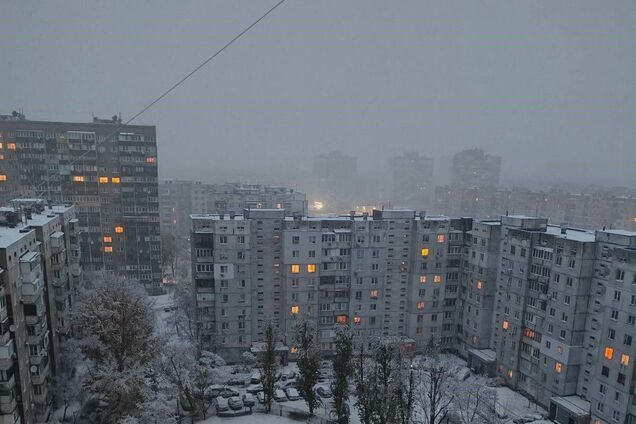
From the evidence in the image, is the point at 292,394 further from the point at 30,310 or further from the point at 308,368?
the point at 30,310

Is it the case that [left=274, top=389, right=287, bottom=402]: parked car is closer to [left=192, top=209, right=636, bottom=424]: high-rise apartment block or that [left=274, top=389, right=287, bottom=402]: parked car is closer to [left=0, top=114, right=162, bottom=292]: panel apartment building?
[left=192, top=209, right=636, bottom=424]: high-rise apartment block

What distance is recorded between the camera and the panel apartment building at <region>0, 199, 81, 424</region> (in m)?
30.7

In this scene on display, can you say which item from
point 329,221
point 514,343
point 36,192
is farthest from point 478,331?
point 36,192

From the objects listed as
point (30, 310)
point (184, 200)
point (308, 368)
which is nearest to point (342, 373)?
point (308, 368)

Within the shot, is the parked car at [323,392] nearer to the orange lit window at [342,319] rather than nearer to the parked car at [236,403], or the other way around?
the parked car at [236,403]

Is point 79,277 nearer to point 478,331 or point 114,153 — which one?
point 114,153

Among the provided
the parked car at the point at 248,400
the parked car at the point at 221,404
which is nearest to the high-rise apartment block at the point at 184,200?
the parked car at the point at 248,400

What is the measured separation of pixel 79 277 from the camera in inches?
2124

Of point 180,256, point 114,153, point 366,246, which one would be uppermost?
point 114,153

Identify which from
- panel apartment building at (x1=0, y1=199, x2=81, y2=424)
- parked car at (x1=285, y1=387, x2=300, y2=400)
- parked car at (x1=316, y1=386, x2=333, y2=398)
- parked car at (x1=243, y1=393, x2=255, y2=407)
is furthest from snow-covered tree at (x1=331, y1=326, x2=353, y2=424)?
panel apartment building at (x1=0, y1=199, x2=81, y2=424)

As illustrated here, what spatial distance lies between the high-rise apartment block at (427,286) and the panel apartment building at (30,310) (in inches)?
644

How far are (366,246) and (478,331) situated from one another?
20285 mm

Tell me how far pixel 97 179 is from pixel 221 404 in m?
56.2

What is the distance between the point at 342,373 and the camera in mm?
40000
